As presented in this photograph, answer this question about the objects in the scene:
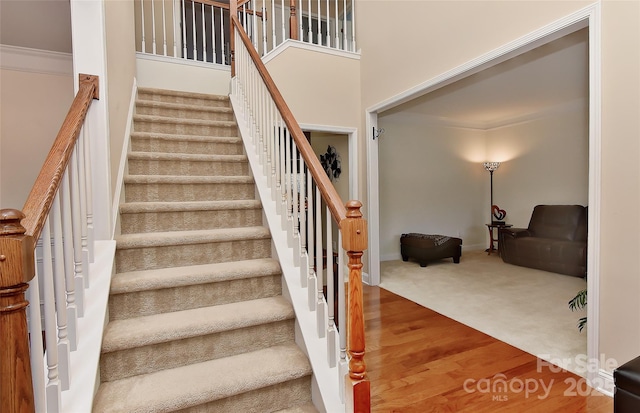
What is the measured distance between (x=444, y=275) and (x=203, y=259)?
11.4ft

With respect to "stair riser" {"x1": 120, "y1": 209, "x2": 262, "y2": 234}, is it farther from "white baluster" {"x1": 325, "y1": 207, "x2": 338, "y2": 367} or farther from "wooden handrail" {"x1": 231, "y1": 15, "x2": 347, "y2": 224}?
"white baluster" {"x1": 325, "y1": 207, "x2": 338, "y2": 367}

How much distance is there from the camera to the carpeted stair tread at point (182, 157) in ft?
8.30

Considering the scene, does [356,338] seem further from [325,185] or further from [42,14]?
[42,14]

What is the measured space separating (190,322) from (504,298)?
3253 millimetres

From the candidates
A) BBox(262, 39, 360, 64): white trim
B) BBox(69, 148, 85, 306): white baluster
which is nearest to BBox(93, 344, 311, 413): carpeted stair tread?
BBox(69, 148, 85, 306): white baluster

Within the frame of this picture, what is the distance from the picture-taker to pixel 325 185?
1.54 meters

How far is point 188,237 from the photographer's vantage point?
2021 millimetres

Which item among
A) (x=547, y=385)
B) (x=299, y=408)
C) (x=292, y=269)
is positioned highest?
(x=292, y=269)

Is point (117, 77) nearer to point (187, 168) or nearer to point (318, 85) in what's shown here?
point (187, 168)

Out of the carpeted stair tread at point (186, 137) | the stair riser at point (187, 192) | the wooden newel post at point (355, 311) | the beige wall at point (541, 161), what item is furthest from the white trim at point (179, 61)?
the beige wall at point (541, 161)

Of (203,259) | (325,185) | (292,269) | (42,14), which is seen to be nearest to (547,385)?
(292,269)

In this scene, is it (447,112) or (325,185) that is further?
(447,112)

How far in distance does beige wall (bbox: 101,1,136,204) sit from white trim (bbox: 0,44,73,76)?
1666 millimetres

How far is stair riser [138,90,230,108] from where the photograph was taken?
345 cm
